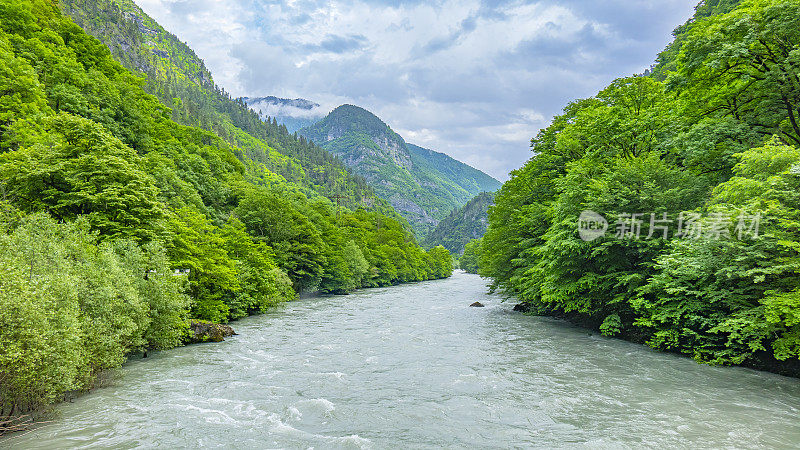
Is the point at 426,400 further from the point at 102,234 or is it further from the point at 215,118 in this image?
the point at 215,118

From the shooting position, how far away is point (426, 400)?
12852 millimetres

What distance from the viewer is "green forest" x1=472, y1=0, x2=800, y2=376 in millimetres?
13102

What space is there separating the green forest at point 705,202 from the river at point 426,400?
7.02ft

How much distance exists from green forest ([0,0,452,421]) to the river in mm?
1782

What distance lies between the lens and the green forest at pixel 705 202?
43.0 ft

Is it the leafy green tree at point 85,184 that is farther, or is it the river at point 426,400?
the leafy green tree at point 85,184

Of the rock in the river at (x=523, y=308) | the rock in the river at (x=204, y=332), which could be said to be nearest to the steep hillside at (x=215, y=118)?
the rock in the river at (x=204, y=332)

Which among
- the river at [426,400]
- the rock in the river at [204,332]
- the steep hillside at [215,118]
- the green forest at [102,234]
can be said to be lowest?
the rock in the river at [204,332]

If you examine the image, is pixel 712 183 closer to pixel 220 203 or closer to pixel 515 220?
pixel 515 220

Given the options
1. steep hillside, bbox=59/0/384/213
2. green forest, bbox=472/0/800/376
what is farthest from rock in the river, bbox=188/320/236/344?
steep hillside, bbox=59/0/384/213

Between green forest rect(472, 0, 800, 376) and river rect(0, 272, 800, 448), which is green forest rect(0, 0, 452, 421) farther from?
green forest rect(472, 0, 800, 376)

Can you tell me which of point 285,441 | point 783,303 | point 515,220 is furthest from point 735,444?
point 515,220

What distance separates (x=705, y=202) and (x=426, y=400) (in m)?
15.5

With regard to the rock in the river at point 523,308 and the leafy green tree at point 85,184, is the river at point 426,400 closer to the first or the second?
the leafy green tree at point 85,184
